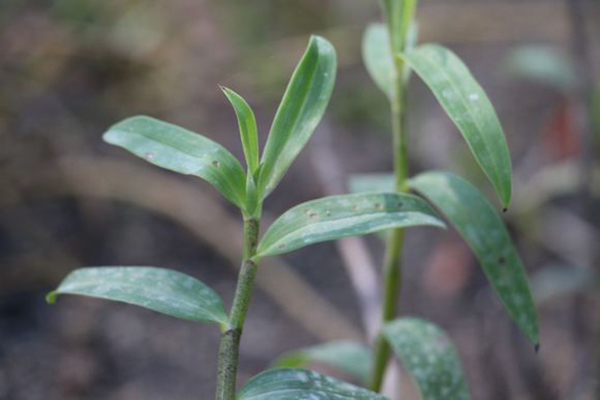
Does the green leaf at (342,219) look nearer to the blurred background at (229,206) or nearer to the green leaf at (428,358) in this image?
the green leaf at (428,358)

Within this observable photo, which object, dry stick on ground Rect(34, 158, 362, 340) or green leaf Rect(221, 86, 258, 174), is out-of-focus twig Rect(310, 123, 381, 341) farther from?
green leaf Rect(221, 86, 258, 174)

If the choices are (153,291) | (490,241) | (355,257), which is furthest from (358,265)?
(153,291)

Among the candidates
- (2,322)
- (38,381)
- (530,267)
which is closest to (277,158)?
(38,381)

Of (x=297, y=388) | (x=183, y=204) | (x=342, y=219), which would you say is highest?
(x=183, y=204)

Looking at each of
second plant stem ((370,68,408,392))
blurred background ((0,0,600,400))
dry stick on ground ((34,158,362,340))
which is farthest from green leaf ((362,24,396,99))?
dry stick on ground ((34,158,362,340))

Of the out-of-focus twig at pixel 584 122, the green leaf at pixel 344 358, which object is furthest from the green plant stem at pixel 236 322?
the out-of-focus twig at pixel 584 122

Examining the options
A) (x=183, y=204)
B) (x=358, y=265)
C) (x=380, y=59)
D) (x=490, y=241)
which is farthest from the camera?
(x=183, y=204)

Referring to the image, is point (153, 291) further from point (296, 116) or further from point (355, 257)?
point (355, 257)
